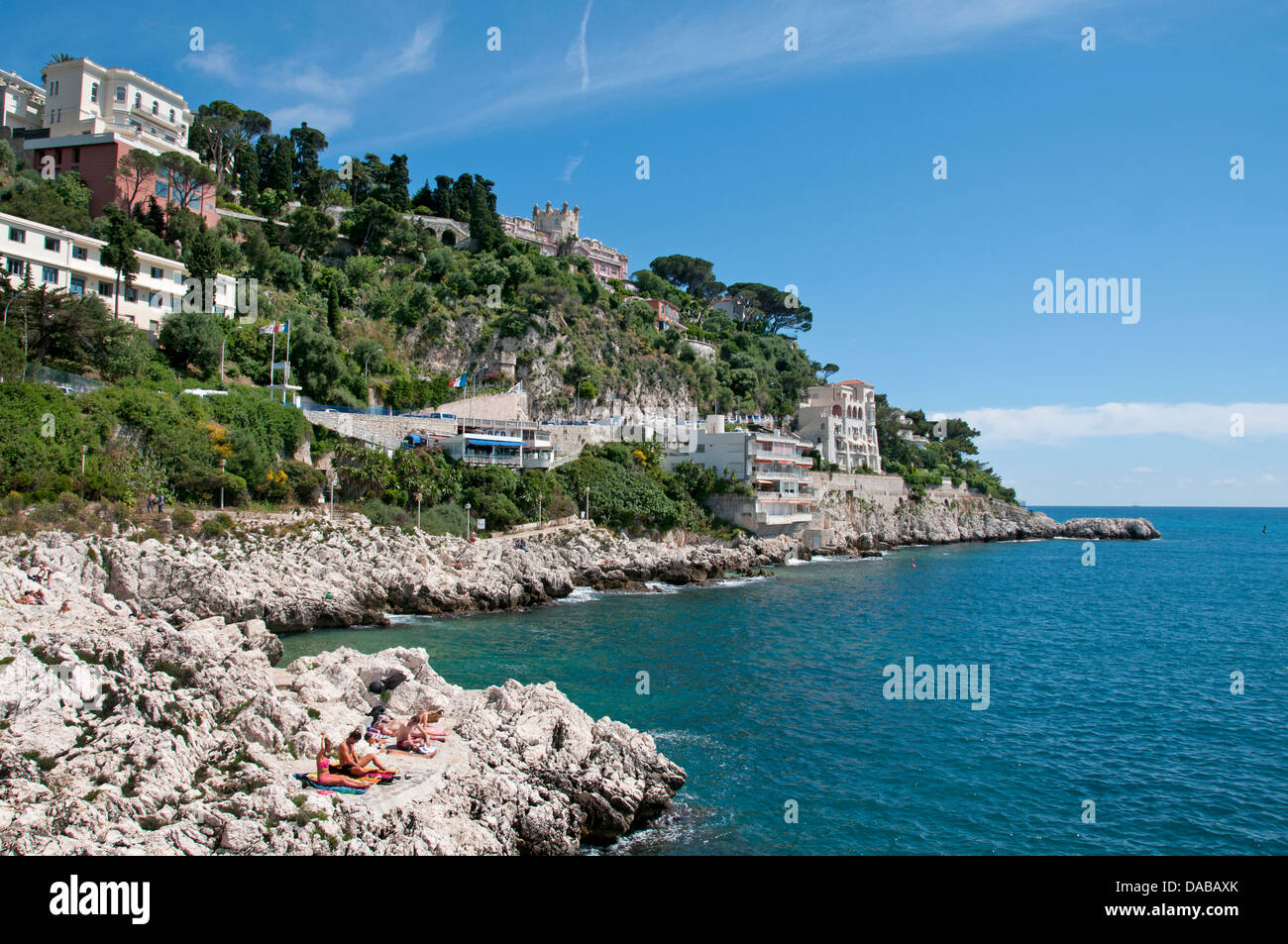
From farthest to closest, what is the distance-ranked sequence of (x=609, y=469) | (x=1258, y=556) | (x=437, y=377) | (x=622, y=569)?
(x=1258, y=556) → (x=437, y=377) → (x=609, y=469) → (x=622, y=569)

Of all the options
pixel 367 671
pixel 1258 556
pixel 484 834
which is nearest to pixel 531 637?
pixel 367 671

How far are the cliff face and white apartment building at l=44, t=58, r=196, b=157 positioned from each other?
5969 centimetres

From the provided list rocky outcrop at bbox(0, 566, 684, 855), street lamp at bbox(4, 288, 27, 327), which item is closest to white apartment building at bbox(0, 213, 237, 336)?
street lamp at bbox(4, 288, 27, 327)

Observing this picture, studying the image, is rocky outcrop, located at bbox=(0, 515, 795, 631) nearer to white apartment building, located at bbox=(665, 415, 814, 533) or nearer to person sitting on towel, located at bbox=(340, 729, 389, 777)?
white apartment building, located at bbox=(665, 415, 814, 533)

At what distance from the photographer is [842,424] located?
7869 cm

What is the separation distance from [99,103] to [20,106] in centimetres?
777

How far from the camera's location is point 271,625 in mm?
26750

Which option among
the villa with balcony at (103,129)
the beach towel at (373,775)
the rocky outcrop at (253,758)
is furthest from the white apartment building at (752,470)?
the beach towel at (373,775)

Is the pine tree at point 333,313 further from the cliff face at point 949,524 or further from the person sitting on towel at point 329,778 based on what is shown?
the person sitting on towel at point 329,778

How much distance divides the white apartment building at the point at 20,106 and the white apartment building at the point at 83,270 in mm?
23198

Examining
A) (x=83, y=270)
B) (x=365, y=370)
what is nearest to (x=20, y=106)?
(x=83, y=270)

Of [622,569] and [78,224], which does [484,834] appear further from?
[78,224]

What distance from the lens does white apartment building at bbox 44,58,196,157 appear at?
2036 inches
